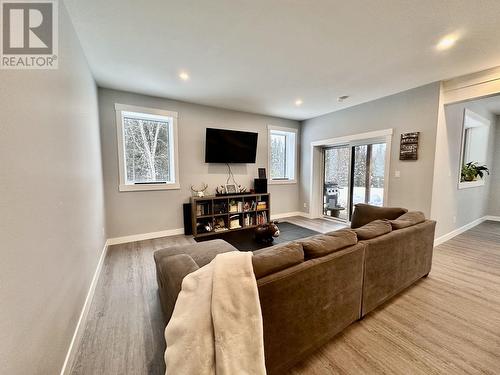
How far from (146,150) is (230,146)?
1.67 metres

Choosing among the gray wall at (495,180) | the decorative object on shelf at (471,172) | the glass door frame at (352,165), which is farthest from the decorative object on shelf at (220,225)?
the gray wall at (495,180)

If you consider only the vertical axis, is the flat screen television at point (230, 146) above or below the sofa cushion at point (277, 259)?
above

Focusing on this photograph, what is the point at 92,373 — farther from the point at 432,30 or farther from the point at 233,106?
Result: the point at 233,106

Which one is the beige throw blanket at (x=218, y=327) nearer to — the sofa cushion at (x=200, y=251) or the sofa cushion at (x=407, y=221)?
the sofa cushion at (x=200, y=251)

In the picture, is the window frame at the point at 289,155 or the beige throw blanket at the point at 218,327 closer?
the beige throw blanket at the point at 218,327

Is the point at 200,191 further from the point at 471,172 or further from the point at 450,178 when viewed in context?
the point at 471,172

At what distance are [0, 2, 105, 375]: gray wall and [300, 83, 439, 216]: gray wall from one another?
4569 millimetres

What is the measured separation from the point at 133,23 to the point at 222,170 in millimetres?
2969

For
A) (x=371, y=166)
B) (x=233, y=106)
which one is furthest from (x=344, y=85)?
(x=233, y=106)

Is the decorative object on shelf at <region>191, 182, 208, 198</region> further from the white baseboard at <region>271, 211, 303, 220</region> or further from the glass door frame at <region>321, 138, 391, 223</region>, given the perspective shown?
the glass door frame at <region>321, 138, 391, 223</region>

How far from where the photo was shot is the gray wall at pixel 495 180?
5.18m

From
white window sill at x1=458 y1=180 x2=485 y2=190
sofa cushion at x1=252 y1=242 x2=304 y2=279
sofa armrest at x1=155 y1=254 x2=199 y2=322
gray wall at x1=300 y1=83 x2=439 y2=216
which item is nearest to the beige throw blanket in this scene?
sofa cushion at x1=252 y1=242 x2=304 y2=279

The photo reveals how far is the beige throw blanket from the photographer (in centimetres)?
88

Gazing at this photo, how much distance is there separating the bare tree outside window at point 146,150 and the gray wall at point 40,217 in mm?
1977
